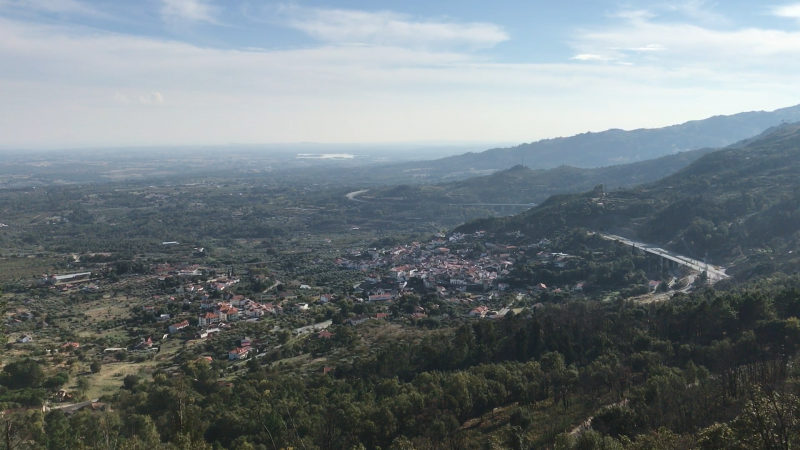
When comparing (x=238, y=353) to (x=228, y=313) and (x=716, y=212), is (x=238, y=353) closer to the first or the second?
(x=228, y=313)

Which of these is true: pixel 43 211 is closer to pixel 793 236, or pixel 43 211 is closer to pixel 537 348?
pixel 537 348

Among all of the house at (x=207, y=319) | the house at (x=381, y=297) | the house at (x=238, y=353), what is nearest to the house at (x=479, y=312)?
the house at (x=381, y=297)

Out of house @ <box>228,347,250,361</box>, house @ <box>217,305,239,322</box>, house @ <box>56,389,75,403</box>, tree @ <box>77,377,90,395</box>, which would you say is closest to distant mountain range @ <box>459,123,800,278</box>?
house @ <box>228,347,250,361</box>

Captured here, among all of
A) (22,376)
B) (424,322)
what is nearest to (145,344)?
(22,376)

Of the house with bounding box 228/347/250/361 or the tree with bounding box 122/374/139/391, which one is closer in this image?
the tree with bounding box 122/374/139/391

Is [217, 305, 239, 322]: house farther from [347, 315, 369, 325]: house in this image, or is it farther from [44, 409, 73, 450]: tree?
[44, 409, 73, 450]: tree

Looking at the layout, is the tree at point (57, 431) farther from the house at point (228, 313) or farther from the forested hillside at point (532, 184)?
the forested hillside at point (532, 184)
